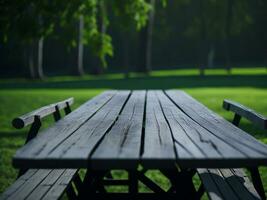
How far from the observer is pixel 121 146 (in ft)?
9.35

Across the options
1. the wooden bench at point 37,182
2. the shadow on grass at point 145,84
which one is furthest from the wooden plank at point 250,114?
the shadow on grass at point 145,84

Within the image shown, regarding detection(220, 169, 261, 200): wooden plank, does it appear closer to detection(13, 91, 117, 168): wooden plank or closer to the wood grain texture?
detection(13, 91, 117, 168): wooden plank

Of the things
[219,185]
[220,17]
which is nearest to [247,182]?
[219,185]

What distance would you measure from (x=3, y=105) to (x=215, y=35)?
33.0 metres

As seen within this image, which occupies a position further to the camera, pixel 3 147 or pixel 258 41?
pixel 258 41

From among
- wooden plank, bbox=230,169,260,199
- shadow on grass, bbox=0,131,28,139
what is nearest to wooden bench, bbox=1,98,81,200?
wooden plank, bbox=230,169,260,199

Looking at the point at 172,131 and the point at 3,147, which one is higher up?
the point at 172,131

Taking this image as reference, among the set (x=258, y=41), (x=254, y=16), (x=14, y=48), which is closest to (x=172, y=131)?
(x=14, y=48)

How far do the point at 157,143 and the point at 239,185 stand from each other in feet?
2.61

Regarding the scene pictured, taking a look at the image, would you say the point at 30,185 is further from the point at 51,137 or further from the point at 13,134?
the point at 13,134

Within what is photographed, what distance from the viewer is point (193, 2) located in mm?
52625

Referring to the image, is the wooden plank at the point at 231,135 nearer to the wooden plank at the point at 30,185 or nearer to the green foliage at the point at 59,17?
the wooden plank at the point at 30,185

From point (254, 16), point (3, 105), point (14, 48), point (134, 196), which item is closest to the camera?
point (134, 196)

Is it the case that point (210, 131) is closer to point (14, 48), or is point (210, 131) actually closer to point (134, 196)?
point (134, 196)
